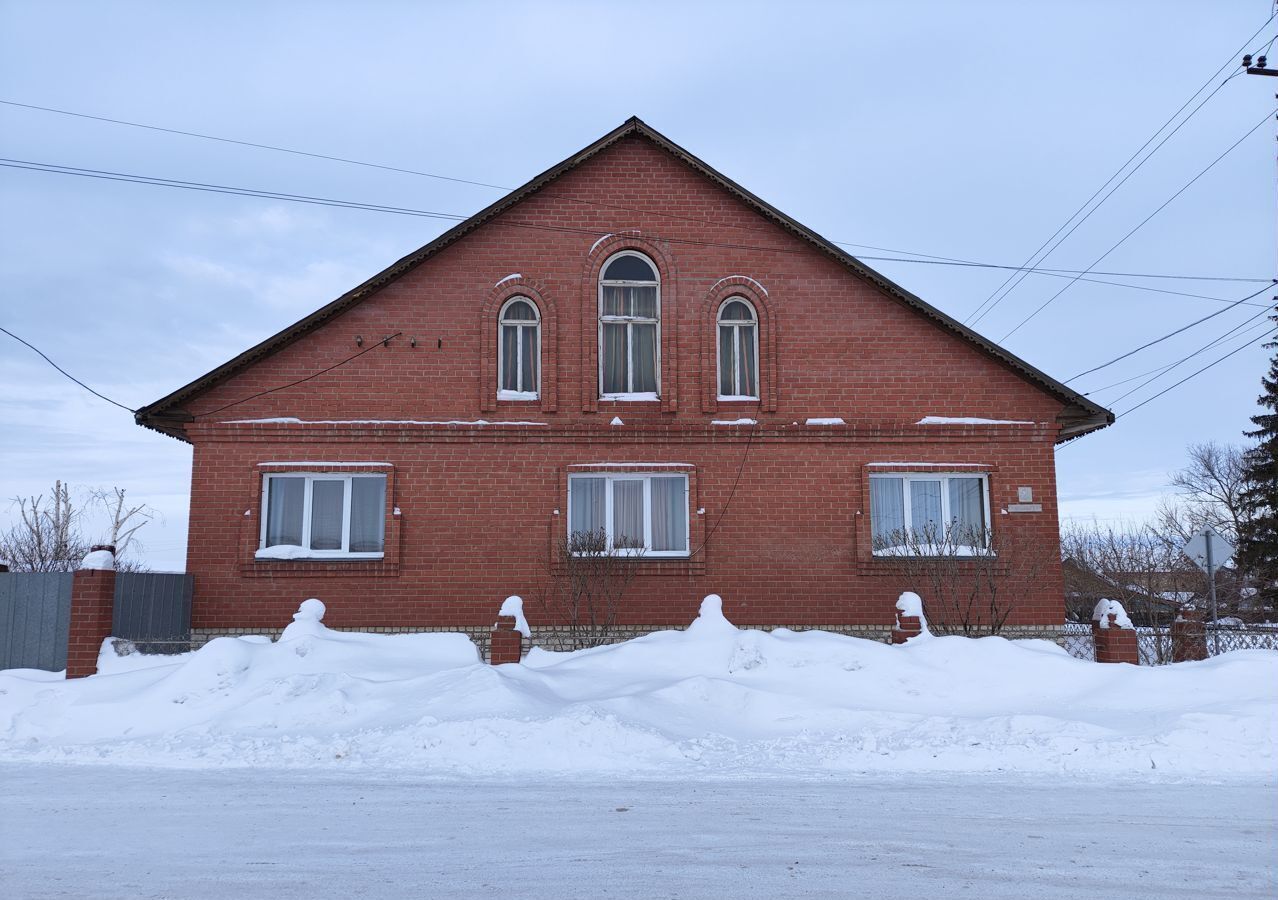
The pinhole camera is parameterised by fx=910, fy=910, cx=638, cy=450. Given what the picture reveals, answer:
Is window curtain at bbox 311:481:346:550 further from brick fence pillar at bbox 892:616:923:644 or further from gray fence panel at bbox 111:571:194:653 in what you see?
brick fence pillar at bbox 892:616:923:644

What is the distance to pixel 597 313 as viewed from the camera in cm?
1491

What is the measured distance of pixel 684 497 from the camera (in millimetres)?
14531

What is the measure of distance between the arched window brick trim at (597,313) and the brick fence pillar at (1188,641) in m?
8.20

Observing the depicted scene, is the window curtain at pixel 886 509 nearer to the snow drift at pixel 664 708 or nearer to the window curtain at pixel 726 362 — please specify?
the window curtain at pixel 726 362

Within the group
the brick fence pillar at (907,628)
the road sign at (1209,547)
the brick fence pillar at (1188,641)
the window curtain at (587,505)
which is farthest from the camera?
the road sign at (1209,547)

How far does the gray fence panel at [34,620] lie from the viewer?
1238cm

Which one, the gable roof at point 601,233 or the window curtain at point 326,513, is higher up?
the gable roof at point 601,233

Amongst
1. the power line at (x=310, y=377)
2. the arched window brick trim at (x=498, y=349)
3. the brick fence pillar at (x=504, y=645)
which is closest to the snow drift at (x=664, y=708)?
the brick fence pillar at (x=504, y=645)

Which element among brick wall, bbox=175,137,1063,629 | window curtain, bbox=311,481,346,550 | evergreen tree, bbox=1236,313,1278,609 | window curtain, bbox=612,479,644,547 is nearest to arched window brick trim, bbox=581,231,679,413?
brick wall, bbox=175,137,1063,629

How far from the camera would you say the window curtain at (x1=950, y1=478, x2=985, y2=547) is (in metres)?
14.6

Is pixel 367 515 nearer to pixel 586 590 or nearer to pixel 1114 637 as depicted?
pixel 586 590

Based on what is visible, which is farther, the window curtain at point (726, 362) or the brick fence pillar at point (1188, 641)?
the window curtain at point (726, 362)

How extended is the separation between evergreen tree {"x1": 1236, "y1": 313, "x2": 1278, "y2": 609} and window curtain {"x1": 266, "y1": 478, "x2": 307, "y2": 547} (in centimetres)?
3405

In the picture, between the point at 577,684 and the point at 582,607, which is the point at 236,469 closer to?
the point at 582,607
